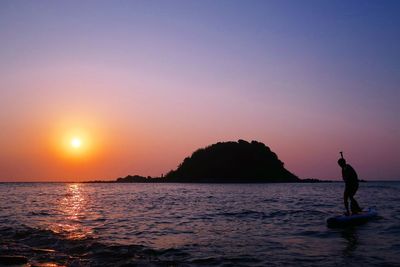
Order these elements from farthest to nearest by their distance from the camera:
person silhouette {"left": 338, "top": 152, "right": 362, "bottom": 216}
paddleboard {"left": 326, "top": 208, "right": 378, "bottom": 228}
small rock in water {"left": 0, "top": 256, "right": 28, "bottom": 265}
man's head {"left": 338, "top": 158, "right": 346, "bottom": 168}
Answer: man's head {"left": 338, "top": 158, "right": 346, "bottom": 168} → person silhouette {"left": 338, "top": 152, "right": 362, "bottom": 216} → paddleboard {"left": 326, "top": 208, "right": 378, "bottom": 228} → small rock in water {"left": 0, "top": 256, "right": 28, "bottom": 265}

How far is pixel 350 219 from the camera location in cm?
1995

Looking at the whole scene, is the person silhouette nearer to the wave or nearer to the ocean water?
the ocean water

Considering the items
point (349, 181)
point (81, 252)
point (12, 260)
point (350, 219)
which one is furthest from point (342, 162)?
point (12, 260)

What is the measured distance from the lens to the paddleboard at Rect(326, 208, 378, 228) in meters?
19.1

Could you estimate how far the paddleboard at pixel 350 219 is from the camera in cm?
1906

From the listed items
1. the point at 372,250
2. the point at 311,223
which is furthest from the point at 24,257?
the point at 311,223

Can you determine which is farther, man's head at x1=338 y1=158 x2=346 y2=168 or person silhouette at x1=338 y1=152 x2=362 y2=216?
man's head at x1=338 y1=158 x2=346 y2=168

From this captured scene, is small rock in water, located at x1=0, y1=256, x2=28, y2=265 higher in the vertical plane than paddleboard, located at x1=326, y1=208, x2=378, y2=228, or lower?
lower

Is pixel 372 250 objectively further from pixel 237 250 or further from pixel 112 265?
pixel 112 265

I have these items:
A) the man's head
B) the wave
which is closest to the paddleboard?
the man's head

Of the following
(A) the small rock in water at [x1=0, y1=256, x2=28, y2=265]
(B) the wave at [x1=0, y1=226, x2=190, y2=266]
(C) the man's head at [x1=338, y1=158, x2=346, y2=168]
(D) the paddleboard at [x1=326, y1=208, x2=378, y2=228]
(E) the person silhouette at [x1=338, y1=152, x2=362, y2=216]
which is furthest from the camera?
(C) the man's head at [x1=338, y1=158, x2=346, y2=168]

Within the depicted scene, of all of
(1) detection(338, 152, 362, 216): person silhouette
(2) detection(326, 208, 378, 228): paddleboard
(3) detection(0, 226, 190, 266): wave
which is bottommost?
(3) detection(0, 226, 190, 266): wave

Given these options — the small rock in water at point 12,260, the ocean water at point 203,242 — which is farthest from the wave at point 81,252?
the small rock in water at point 12,260

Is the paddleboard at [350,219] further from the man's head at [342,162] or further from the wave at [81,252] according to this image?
the wave at [81,252]
